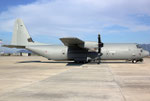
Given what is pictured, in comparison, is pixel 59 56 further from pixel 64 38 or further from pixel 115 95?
pixel 115 95

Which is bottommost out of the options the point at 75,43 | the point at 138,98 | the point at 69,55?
the point at 138,98

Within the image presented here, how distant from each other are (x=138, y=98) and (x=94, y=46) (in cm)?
1806

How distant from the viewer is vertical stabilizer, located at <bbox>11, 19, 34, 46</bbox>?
27484 millimetres

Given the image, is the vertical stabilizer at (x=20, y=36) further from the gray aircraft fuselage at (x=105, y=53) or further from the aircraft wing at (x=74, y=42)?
the aircraft wing at (x=74, y=42)

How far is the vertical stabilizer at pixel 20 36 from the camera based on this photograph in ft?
90.2

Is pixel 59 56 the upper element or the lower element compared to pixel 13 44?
lower

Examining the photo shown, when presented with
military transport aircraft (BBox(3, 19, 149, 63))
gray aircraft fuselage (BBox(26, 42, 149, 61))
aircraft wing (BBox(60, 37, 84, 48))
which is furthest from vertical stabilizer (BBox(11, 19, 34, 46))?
aircraft wing (BBox(60, 37, 84, 48))

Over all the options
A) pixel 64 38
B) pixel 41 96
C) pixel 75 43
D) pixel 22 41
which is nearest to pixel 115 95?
pixel 41 96

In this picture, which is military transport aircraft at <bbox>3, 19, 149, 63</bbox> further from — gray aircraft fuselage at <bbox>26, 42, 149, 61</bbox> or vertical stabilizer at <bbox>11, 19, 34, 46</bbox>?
vertical stabilizer at <bbox>11, 19, 34, 46</bbox>

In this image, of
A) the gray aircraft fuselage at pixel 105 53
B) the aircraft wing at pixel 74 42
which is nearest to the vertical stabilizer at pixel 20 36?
the gray aircraft fuselage at pixel 105 53

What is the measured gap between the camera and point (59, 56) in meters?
26.0

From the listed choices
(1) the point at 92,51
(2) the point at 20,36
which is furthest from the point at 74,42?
Result: (2) the point at 20,36

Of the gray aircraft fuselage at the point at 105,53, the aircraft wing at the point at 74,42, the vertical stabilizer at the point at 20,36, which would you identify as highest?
the vertical stabilizer at the point at 20,36

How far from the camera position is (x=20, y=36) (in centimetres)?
2753
